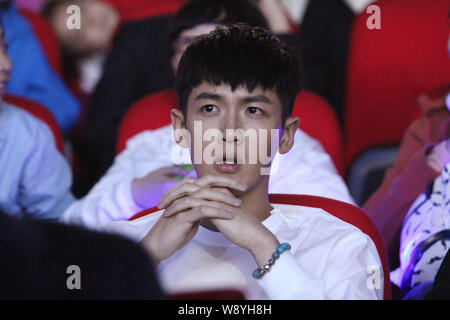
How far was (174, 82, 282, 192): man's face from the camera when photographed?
1.06 meters

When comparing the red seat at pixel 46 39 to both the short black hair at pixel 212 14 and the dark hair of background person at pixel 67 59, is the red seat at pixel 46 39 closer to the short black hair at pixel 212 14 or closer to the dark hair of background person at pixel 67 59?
the dark hair of background person at pixel 67 59

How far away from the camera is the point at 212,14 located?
176cm

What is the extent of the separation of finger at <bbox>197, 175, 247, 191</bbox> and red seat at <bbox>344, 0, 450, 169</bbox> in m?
0.90

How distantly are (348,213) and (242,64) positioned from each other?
0.30 metres

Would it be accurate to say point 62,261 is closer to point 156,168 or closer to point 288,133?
point 288,133

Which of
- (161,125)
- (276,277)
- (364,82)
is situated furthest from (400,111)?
(276,277)

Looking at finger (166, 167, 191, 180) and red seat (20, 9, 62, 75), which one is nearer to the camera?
finger (166, 167, 191, 180)

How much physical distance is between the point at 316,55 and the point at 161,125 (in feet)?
2.08

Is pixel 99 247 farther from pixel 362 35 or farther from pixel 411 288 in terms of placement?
pixel 362 35

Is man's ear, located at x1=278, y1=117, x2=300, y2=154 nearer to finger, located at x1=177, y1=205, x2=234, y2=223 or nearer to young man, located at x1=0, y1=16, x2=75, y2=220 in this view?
finger, located at x1=177, y1=205, x2=234, y2=223

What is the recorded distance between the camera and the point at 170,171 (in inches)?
59.4

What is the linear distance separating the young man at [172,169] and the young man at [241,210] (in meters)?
0.28

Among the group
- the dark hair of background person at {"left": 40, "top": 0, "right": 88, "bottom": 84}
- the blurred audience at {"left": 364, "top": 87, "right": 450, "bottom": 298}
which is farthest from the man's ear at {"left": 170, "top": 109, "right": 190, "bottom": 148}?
the dark hair of background person at {"left": 40, "top": 0, "right": 88, "bottom": 84}

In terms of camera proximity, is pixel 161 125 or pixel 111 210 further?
pixel 161 125
